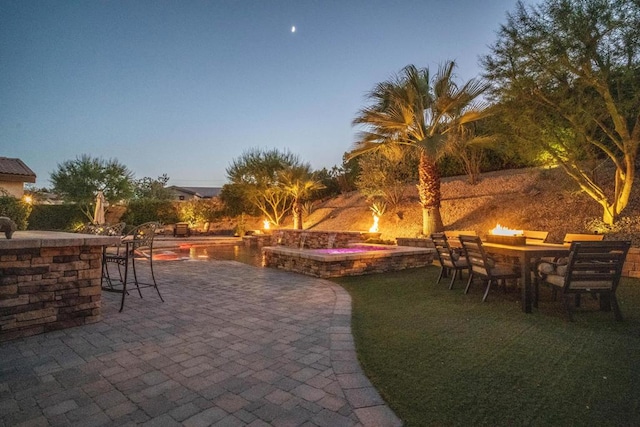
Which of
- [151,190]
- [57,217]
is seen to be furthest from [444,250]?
[151,190]

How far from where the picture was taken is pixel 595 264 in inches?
146

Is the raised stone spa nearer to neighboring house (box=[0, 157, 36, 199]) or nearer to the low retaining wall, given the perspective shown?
the low retaining wall

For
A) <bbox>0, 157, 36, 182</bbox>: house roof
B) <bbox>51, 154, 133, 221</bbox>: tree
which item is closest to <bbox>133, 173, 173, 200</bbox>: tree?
<bbox>51, 154, 133, 221</bbox>: tree

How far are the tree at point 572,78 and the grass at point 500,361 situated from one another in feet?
17.0

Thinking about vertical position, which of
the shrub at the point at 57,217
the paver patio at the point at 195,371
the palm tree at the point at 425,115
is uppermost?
the palm tree at the point at 425,115

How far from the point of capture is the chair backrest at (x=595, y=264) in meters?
3.62

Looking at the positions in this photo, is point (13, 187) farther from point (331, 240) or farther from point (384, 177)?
point (384, 177)

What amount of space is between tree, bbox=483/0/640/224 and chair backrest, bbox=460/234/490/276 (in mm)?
5661

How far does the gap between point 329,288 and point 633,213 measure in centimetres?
959

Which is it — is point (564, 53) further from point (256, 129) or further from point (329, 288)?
point (256, 129)

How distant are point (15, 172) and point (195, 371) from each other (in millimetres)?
17769

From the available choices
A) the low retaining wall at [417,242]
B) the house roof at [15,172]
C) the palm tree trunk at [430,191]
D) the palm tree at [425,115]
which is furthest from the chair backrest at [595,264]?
the house roof at [15,172]

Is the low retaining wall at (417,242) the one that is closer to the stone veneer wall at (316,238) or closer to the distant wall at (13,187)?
the stone veneer wall at (316,238)

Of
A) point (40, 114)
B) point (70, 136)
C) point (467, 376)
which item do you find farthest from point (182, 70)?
point (70, 136)
